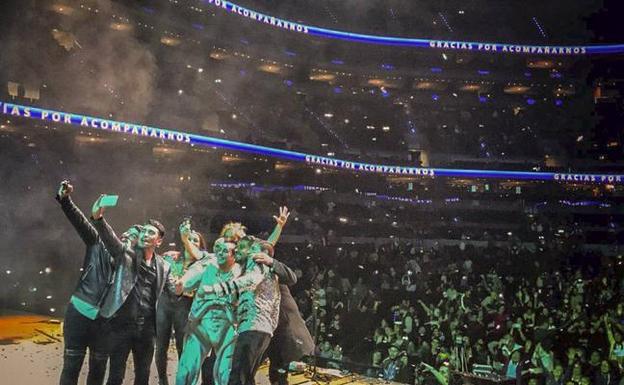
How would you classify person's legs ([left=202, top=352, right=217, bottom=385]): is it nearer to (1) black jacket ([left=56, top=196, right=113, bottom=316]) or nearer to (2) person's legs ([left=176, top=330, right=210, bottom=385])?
(2) person's legs ([left=176, top=330, right=210, bottom=385])

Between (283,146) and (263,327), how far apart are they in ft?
57.3

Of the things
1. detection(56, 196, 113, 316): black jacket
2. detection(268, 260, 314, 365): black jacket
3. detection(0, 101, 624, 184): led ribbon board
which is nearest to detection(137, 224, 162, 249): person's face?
detection(56, 196, 113, 316): black jacket

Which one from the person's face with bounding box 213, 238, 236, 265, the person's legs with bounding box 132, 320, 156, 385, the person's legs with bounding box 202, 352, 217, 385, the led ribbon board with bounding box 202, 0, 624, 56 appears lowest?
the person's legs with bounding box 202, 352, 217, 385

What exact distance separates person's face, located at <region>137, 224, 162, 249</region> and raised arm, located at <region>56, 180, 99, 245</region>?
33 cm

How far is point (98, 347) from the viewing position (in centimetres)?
419

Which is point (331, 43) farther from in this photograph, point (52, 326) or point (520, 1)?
point (52, 326)

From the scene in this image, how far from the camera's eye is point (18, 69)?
1512 centimetres

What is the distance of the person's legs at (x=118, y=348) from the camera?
420 cm

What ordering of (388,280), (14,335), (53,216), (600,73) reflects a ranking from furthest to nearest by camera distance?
Result: (600,73)
(388,280)
(53,216)
(14,335)

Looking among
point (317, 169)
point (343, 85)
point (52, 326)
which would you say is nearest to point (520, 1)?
point (343, 85)

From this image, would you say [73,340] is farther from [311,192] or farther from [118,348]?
[311,192]

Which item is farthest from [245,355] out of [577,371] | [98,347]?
[577,371]

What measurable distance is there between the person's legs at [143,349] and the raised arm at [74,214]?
79 cm

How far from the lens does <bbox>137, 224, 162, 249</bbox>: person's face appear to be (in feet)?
14.5
